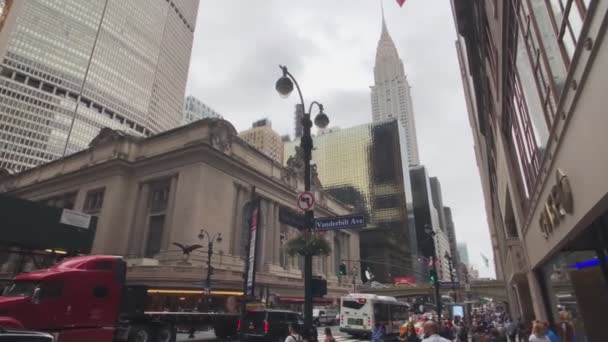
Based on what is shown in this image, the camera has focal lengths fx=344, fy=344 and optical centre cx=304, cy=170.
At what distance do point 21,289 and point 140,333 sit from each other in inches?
190

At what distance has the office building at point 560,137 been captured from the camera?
435cm

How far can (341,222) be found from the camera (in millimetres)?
10047

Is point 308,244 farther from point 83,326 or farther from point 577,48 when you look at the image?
point 83,326

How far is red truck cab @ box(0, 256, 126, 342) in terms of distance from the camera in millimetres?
10836

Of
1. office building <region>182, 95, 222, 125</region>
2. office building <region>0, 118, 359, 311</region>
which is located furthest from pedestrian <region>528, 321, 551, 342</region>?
office building <region>182, 95, 222, 125</region>

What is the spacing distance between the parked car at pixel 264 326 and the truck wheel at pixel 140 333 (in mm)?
3980

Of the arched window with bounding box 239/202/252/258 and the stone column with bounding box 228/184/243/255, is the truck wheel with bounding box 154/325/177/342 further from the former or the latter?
the arched window with bounding box 239/202/252/258

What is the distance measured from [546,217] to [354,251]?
246 ft

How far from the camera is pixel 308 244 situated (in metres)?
9.38

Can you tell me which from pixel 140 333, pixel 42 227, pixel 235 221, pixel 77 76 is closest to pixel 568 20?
pixel 140 333

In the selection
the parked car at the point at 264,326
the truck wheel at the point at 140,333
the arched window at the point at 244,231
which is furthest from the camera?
the arched window at the point at 244,231

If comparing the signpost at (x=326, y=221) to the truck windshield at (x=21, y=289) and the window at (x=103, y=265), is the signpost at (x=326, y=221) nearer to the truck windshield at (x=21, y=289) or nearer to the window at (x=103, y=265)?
the window at (x=103, y=265)

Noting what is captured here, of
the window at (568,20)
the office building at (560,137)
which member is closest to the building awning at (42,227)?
the office building at (560,137)

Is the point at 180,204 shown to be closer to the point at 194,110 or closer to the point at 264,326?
the point at 264,326
